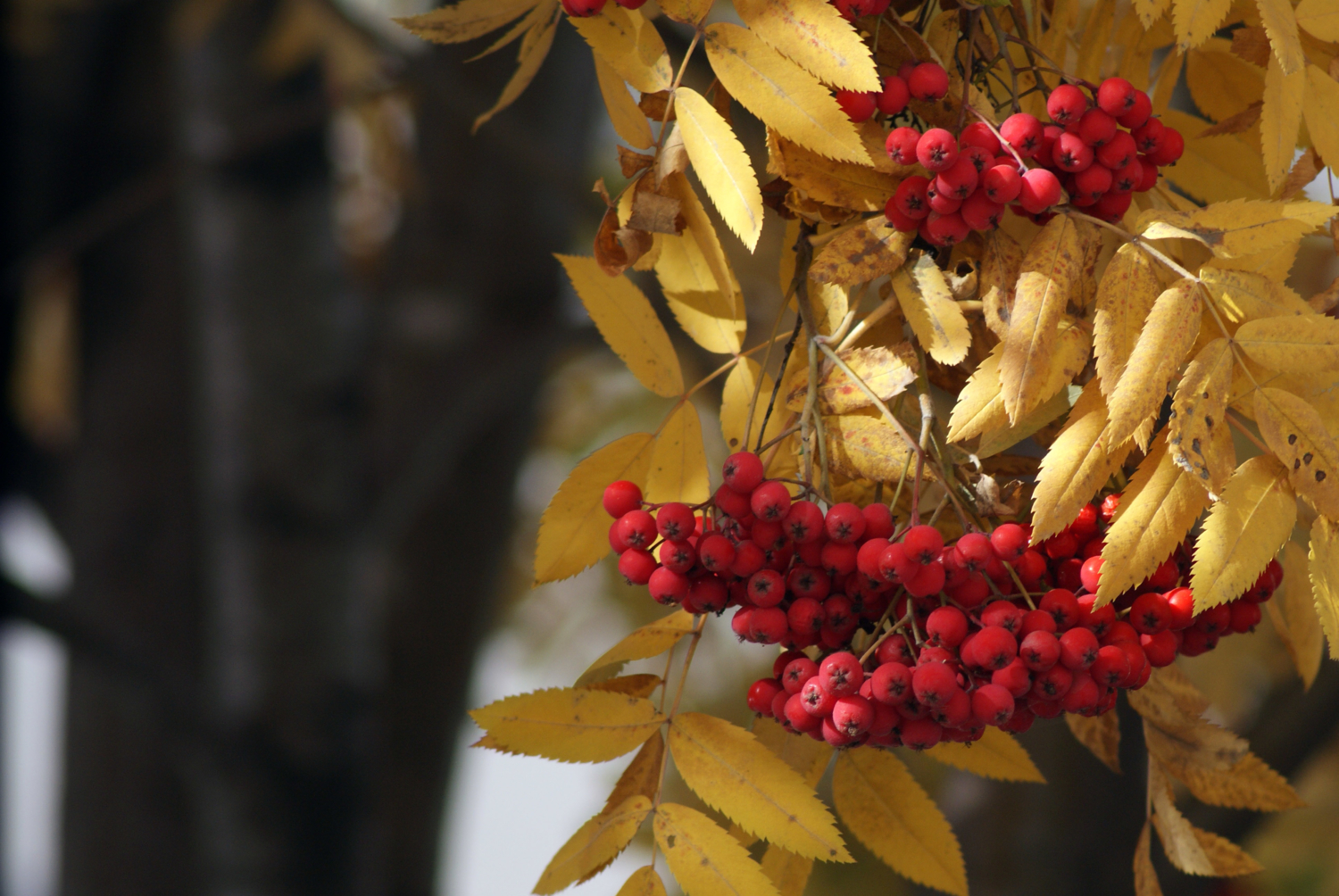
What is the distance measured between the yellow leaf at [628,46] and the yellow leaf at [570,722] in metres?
0.28

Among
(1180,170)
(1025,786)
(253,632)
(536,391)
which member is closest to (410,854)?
(253,632)

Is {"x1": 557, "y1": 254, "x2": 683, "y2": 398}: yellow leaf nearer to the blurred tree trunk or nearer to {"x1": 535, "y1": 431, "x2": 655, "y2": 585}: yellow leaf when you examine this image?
{"x1": 535, "y1": 431, "x2": 655, "y2": 585}: yellow leaf

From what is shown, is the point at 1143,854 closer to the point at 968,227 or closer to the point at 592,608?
the point at 968,227

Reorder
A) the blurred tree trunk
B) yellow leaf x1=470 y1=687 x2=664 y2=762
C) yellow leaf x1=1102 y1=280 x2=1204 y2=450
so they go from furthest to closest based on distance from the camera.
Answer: the blurred tree trunk
yellow leaf x1=470 y1=687 x2=664 y2=762
yellow leaf x1=1102 y1=280 x2=1204 y2=450

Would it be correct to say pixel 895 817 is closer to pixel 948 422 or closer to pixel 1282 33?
pixel 948 422

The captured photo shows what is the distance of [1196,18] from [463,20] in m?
0.35

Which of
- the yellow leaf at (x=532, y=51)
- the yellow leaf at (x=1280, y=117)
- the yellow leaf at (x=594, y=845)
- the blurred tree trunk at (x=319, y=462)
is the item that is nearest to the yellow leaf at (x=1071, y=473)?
the yellow leaf at (x=1280, y=117)

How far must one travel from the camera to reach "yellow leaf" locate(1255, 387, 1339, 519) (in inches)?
15.8

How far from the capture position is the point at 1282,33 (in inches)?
16.6

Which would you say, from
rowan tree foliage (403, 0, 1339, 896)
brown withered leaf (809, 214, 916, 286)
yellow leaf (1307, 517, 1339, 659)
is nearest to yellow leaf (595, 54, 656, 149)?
rowan tree foliage (403, 0, 1339, 896)

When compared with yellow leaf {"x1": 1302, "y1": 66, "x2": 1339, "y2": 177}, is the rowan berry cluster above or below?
below

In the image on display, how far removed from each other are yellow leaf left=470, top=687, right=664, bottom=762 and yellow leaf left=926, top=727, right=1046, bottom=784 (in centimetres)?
16

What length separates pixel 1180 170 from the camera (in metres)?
0.57

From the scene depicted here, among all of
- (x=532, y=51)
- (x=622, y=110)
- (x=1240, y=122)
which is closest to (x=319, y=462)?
(x=532, y=51)
